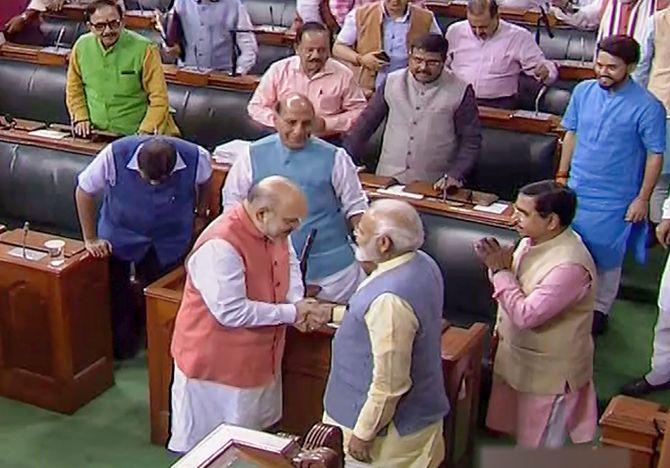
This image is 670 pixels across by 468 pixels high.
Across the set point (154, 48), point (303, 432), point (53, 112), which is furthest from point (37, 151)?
point (303, 432)

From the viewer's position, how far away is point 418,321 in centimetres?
267

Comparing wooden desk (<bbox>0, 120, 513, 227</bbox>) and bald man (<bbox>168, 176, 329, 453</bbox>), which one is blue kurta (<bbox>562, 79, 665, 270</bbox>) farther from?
bald man (<bbox>168, 176, 329, 453</bbox>)

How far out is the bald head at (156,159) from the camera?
391cm

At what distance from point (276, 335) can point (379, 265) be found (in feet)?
2.11

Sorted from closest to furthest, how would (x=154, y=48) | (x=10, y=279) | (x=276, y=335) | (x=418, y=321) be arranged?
(x=418, y=321)
(x=276, y=335)
(x=10, y=279)
(x=154, y=48)

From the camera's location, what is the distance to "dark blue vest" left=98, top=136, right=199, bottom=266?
411 centimetres

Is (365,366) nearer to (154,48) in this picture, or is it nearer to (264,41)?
(154,48)

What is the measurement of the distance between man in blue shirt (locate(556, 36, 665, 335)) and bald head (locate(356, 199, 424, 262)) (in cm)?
172

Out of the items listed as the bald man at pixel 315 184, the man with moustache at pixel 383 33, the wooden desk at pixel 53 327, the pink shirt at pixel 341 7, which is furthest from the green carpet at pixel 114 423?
the pink shirt at pixel 341 7

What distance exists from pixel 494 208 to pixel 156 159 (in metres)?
1.33

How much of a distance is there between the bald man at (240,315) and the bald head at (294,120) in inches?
18.5

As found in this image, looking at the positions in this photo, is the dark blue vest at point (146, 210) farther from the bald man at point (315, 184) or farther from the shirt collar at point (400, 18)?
the shirt collar at point (400, 18)

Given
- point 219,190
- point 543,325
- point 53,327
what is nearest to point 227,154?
point 219,190

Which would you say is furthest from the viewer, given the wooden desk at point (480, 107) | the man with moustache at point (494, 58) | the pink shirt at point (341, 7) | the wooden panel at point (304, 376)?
the pink shirt at point (341, 7)
